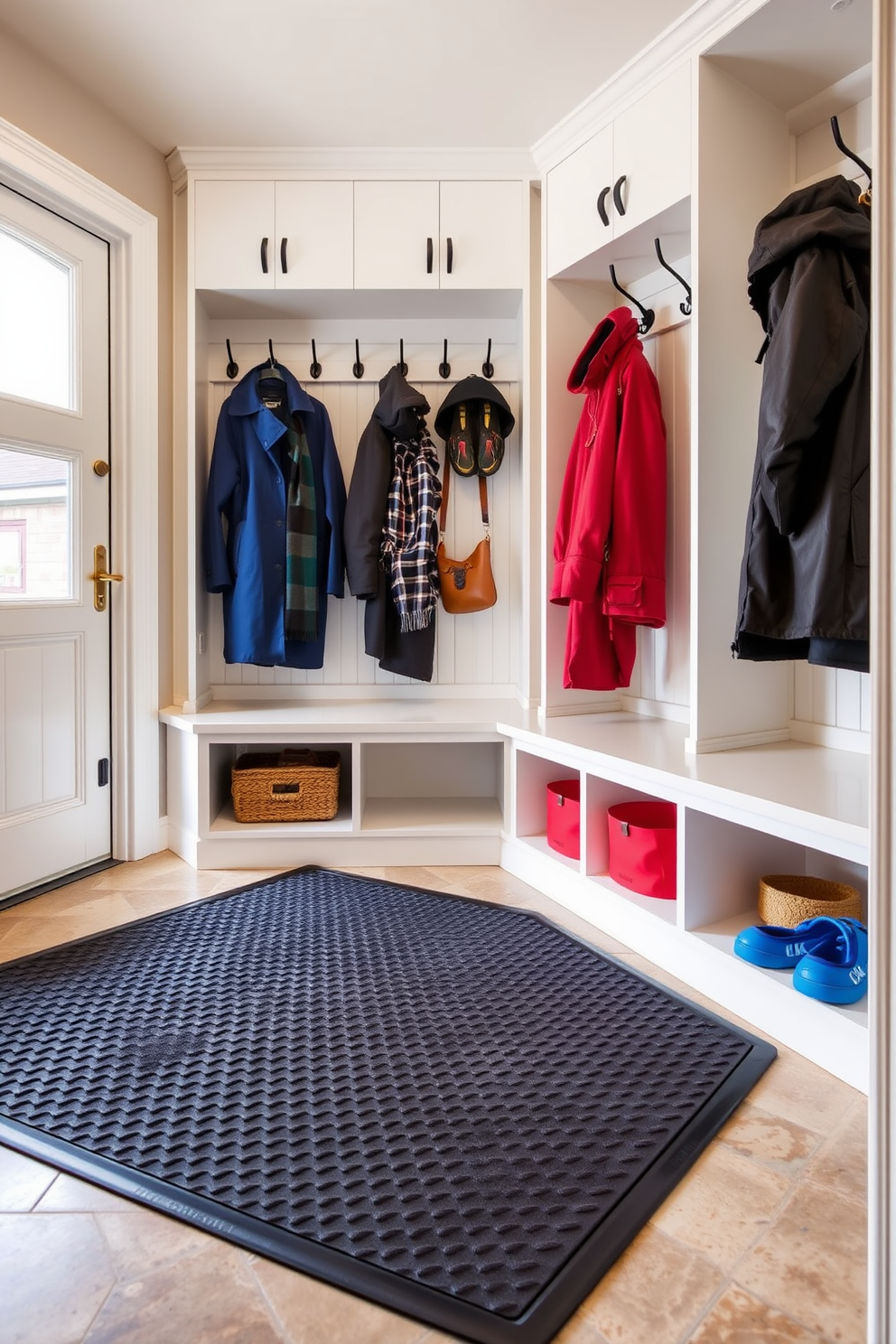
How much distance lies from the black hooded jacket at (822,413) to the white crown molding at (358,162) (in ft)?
4.39

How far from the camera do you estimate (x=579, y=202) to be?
2547 mm

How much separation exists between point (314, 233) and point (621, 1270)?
113 inches

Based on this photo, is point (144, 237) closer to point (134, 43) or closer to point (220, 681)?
point (134, 43)

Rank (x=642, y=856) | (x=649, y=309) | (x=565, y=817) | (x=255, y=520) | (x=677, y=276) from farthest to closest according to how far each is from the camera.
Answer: (x=255, y=520) < (x=649, y=309) < (x=565, y=817) < (x=677, y=276) < (x=642, y=856)

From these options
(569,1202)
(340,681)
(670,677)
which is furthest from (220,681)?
(569,1202)

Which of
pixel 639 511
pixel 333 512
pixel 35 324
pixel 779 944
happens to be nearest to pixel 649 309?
pixel 639 511

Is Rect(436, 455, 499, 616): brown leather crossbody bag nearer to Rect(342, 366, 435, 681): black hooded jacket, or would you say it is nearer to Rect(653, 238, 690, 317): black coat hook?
Rect(342, 366, 435, 681): black hooded jacket

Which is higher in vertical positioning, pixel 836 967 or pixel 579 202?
pixel 579 202

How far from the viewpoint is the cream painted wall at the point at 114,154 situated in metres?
2.27

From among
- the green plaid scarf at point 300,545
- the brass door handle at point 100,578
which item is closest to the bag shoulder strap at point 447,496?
the green plaid scarf at point 300,545

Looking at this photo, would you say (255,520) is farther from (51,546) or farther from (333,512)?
(51,546)

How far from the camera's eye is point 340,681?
10.5 feet

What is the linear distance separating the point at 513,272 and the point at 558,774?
1.67m

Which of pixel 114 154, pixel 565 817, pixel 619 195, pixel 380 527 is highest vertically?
pixel 114 154
